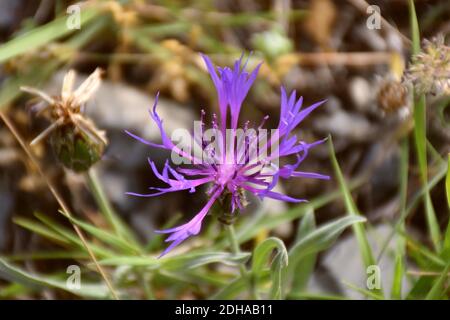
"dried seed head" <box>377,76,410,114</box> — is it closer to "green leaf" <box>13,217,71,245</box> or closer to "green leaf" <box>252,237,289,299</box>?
"green leaf" <box>252,237,289,299</box>

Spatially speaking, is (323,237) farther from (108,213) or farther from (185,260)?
(108,213)

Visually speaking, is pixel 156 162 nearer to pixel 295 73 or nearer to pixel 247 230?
pixel 247 230

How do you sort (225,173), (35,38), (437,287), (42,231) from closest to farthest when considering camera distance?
(225,173) < (437,287) < (42,231) < (35,38)

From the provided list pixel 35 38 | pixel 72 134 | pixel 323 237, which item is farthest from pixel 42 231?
pixel 323 237

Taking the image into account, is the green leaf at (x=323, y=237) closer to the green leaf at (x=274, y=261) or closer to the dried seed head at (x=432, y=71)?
the green leaf at (x=274, y=261)

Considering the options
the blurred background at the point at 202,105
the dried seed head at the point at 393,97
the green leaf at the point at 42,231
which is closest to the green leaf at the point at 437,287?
the blurred background at the point at 202,105

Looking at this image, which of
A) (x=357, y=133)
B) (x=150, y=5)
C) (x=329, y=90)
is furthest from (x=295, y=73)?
(x=150, y=5)
